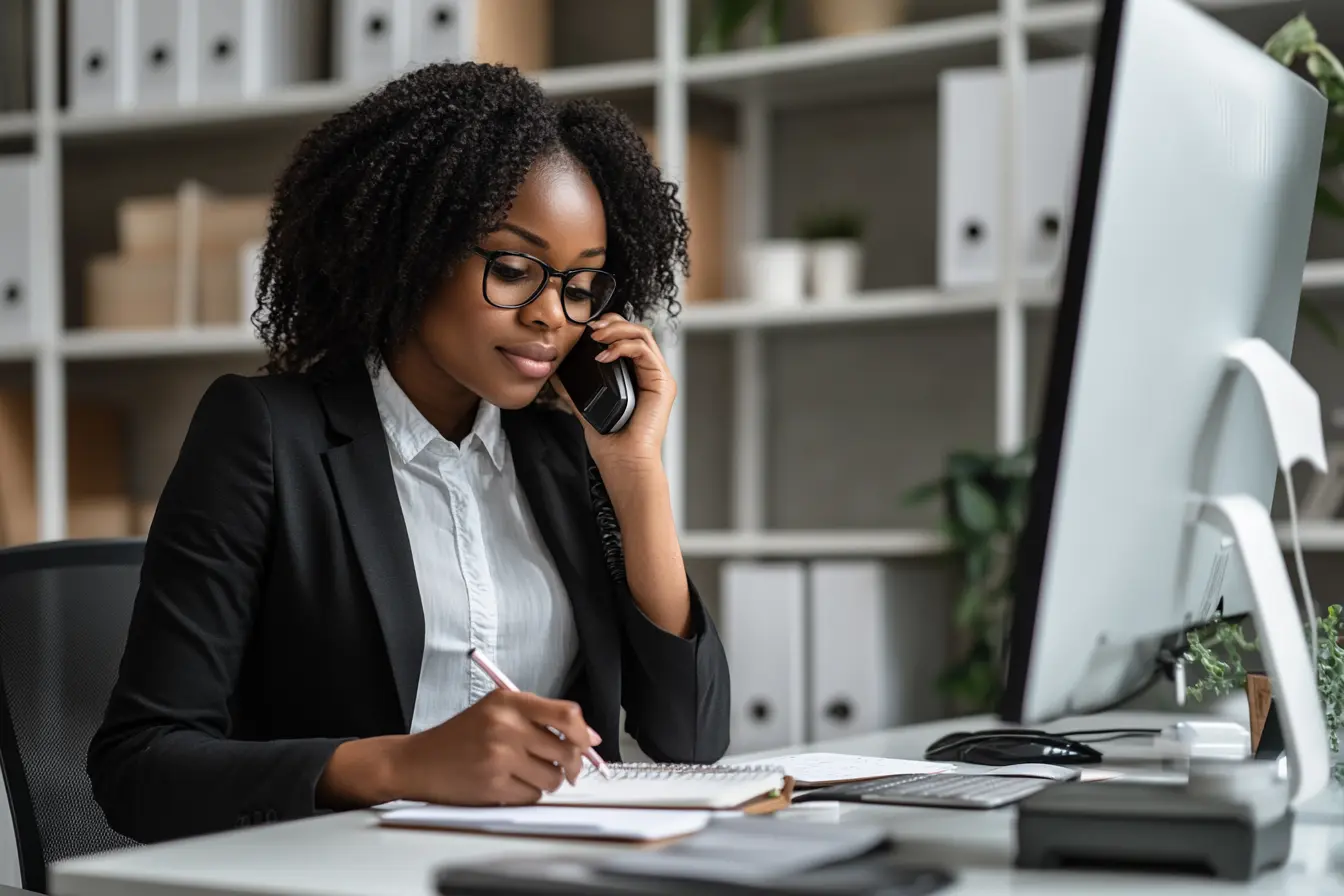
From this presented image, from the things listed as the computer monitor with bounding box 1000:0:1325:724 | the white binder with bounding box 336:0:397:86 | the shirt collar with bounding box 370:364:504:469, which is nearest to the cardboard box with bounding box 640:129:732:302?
the white binder with bounding box 336:0:397:86

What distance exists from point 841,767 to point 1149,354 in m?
0.50

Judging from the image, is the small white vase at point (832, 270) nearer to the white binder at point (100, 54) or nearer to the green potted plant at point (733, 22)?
the green potted plant at point (733, 22)

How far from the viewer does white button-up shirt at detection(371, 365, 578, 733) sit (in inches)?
55.0

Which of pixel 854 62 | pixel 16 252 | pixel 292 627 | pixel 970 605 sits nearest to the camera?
pixel 292 627

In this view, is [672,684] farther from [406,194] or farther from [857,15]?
[857,15]

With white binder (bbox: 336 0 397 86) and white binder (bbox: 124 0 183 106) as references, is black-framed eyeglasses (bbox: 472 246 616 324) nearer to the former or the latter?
white binder (bbox: 336 0 397 86)

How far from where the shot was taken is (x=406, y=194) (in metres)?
1.45

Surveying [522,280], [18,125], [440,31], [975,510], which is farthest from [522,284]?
[18,125]

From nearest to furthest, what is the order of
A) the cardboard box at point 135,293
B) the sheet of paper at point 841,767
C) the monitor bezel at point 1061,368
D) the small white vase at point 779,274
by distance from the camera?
1. the monitor bezel at point 1061,368
2. the sheet of paper at point 841,767
3. the small white vase at point 779,274
4. the cardboard box at point 135,293

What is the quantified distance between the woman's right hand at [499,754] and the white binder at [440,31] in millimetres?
1929

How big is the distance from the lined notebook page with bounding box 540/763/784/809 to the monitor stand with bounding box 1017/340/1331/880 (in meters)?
0.20

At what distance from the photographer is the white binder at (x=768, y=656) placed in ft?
8.39

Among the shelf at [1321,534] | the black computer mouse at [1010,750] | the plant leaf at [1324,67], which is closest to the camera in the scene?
the black computer mouse at [1010,750]

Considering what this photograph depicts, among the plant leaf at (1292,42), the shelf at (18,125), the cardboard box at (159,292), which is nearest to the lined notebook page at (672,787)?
the plant leaf at (1292,42)
